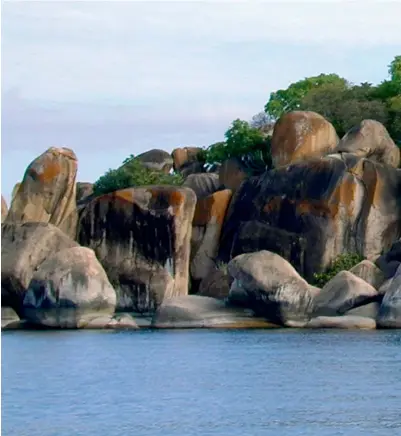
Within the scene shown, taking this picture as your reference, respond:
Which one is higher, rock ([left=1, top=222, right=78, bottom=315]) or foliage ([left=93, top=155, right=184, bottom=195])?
foliage ([left=93, top=155, right=184, bottom=195])

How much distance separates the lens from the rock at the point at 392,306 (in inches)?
1889

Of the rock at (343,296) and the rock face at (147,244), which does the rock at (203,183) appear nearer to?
the rock face at (147,244)

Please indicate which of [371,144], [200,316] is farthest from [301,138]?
[200,316]

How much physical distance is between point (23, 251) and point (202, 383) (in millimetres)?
22260

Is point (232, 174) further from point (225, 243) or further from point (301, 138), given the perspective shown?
point (225, 243)

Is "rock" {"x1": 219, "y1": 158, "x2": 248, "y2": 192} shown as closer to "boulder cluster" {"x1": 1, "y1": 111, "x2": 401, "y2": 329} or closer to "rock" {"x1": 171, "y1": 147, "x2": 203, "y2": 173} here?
"boulder cluster" {"x1": 1, "y1": 111, "x2": 401, "y2": 329}

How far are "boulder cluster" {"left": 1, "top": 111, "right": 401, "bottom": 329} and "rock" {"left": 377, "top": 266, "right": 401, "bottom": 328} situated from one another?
5 centimetres

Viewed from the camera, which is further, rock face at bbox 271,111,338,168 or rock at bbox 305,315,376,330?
rock face at bbox 271,111,338,168

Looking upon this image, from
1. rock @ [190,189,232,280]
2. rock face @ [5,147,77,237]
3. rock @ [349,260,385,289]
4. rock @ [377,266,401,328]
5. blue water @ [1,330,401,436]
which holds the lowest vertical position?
blue water @ [1,330,401,436]

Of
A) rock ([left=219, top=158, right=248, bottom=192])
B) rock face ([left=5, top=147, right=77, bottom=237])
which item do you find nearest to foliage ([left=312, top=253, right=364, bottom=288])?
rock ([left=219, top=158, right=248, bottom=192])

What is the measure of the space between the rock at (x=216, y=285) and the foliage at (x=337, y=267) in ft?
11.5

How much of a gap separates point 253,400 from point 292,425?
13.4ft

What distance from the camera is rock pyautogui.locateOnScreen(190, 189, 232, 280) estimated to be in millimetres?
60059

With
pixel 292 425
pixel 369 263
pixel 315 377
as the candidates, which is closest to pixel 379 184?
pixel 369 263
